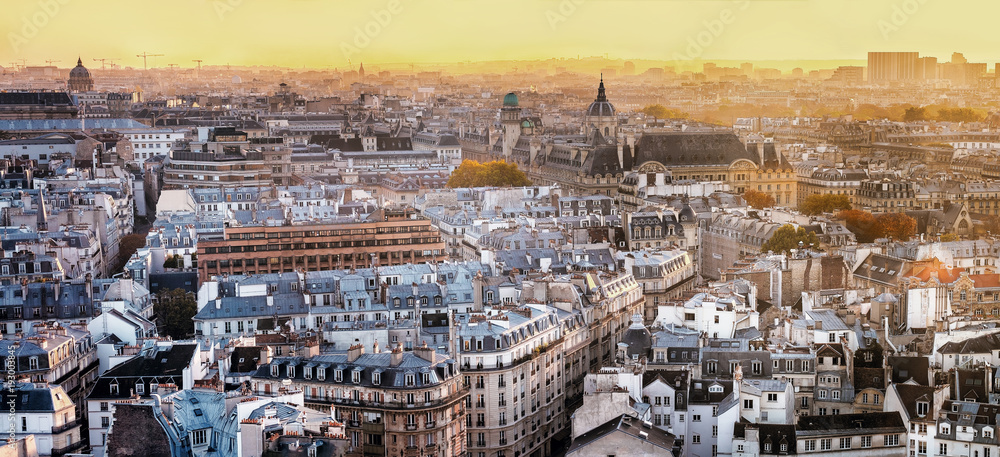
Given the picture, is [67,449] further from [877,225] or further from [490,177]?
[490,177]

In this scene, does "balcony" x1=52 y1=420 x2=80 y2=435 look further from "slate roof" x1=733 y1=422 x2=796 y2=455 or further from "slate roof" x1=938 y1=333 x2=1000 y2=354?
"slate roof" x1=938 y1=333 x2=1000 y2=354

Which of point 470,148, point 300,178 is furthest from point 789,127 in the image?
point 300,178

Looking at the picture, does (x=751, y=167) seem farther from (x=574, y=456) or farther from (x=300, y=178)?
(x=574, y=456)

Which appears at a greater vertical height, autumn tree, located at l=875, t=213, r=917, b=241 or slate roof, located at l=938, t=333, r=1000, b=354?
autumn tree, located at l=875, t=213, r=917, b=241

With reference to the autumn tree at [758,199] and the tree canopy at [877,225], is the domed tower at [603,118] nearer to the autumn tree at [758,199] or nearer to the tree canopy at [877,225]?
the autumn tree at [758,199]

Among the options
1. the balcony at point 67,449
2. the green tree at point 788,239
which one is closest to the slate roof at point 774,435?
the balcony at point 67,449

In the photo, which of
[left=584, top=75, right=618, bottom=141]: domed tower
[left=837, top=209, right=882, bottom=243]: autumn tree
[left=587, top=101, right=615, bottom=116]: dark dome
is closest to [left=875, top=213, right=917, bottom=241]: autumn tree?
[left=837, top=209, right=882, bottom=243]: autumn tree
